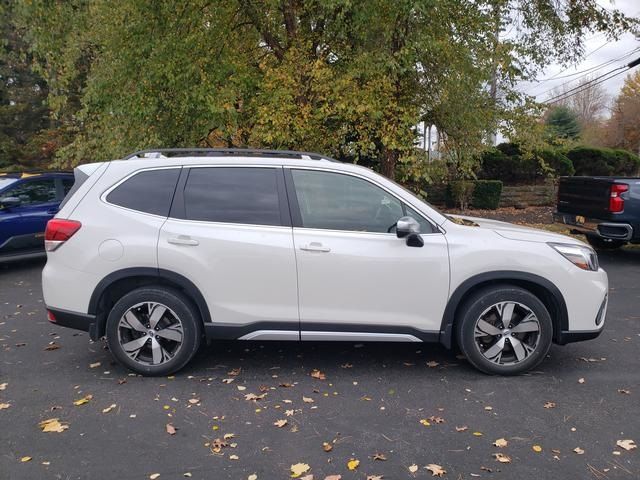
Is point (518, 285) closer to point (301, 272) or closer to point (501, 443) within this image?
point (501, 443)

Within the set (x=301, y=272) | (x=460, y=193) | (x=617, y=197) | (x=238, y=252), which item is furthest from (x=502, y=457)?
(x=460, y=193)

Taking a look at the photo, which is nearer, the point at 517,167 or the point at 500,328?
the point at 500,328

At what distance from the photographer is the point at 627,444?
336 centimetres

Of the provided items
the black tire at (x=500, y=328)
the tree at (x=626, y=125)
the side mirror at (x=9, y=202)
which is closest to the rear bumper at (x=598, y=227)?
the black tire at (x=500, y=328)

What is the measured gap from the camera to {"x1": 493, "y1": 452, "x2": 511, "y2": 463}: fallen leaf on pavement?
3201 mm

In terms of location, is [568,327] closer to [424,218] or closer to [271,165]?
[424,218]

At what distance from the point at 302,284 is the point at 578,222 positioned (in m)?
7.06

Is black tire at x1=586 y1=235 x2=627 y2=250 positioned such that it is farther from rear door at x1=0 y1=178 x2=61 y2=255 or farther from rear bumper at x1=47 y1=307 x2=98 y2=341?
rear door at x1=0 y1=178 x2=61 y2=255

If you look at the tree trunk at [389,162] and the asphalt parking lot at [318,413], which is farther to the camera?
the tree trunk at [389,162]

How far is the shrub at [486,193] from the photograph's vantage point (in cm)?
1752

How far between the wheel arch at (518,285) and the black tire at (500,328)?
0.06 metres

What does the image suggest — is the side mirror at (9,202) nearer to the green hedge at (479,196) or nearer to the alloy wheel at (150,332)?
the alloy wheel at (150,332)

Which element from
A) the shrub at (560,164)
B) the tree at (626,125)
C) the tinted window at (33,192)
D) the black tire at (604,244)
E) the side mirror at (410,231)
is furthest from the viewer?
the tree at (626,125)

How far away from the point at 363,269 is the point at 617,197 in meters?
6.30
